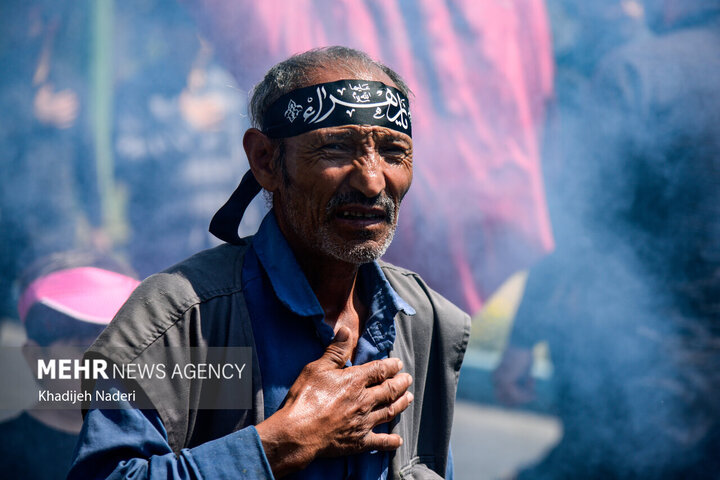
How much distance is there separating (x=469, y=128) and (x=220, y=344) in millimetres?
2341

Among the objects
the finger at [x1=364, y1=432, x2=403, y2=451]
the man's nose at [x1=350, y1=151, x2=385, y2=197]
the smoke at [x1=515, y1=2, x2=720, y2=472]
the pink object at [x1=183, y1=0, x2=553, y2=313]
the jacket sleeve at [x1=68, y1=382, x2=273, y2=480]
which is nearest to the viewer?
the jacket sleeve at [x1=68, y1=382, x2=273, y2=480]

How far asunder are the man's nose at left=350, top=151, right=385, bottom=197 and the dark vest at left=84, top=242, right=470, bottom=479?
38cm

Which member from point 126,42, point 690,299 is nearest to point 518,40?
point 690,299

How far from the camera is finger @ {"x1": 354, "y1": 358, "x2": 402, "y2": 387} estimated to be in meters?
1.65

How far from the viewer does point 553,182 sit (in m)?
3.55

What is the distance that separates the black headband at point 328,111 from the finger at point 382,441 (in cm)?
66

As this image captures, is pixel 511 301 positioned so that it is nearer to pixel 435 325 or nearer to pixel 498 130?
pixel 498 130

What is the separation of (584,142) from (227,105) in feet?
6.22

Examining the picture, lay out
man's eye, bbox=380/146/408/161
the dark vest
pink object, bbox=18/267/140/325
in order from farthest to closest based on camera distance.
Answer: pink object, bbox=18/267/140/325 < man's eye, bbox=380/146/408/161 < the dark vest

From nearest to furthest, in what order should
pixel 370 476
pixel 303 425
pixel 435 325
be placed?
1. pixel 303 425
2. pixel 370 476
3. pixel 435 325

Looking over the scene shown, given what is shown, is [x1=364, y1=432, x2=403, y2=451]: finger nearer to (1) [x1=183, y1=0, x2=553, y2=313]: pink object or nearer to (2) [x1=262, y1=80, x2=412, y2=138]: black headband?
(2) [x1=262, y1=80, x2=412, y2=138]: black headband

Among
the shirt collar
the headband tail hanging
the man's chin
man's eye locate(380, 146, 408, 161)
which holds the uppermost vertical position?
man's eye locate(380, 146, 408, 161)

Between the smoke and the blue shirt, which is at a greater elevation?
the smoke

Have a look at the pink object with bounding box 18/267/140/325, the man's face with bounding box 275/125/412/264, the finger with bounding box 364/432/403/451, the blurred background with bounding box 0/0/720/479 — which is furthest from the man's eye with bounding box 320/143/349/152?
the pink object with bounding box 18/267/140/325
